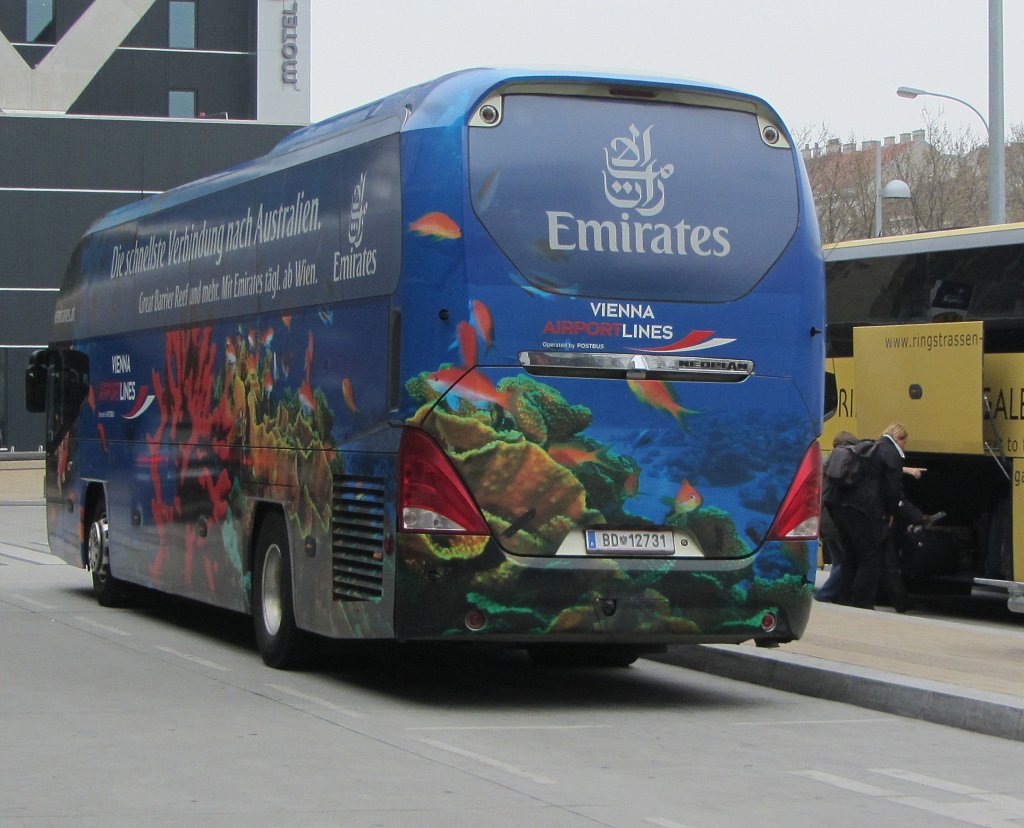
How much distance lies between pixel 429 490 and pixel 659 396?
4.62 ft

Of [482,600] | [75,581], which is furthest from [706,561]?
[75,581]

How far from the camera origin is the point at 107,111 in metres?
65.5

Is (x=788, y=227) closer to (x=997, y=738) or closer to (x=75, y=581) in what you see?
(x=997, y=738)

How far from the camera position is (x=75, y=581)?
19125 mm

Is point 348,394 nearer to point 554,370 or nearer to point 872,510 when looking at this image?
point 554,370

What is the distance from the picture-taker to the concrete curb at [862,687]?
992cm

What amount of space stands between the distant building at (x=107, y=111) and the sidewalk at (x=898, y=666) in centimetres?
4169

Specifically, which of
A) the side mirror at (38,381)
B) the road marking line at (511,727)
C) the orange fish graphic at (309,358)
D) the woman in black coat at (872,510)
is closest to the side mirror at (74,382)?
the side mirror at (38,381)

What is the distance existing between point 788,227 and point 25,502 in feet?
93.8

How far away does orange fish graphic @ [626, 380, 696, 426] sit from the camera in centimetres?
1030

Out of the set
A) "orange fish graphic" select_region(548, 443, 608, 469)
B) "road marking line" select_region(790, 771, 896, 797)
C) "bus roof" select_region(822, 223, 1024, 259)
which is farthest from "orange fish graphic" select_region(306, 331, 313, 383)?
"bus roof" select_region(822, 223, 1024, 259)

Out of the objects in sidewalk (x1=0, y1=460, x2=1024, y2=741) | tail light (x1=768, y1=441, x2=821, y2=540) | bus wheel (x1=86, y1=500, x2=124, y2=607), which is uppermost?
tail light (x1=768, y1=441, x2=821, y2=540)

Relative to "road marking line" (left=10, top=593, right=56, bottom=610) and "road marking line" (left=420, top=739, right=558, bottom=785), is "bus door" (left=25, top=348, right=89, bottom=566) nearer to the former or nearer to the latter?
"road marking line" (left=10, top=593, right=56, bottom=610)

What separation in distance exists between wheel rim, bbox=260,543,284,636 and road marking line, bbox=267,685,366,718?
79cm
